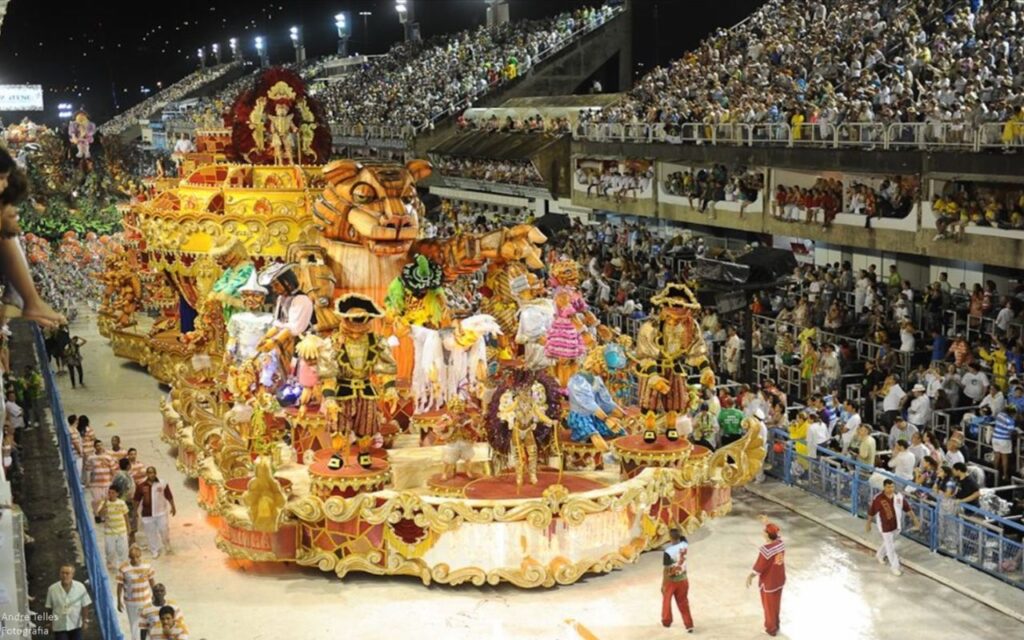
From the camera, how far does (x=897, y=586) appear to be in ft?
43.7

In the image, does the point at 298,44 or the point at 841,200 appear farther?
the point at 298,44

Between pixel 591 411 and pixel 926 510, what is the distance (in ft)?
12.4

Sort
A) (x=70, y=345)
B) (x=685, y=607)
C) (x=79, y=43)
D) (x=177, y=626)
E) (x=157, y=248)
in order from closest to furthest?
(x=177, y=626)
(x=685, y=607)
(x=157, y=248)
(x=70, y=345)
(x=79, y=43)

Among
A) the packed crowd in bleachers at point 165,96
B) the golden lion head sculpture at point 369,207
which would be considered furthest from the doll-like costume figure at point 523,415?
the packed crowd in bleachers at point 165,96

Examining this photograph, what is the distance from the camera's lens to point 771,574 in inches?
475

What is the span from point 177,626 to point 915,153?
14.6m

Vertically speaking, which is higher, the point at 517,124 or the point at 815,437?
the point at 517,124

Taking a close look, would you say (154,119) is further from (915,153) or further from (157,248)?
(915,153)

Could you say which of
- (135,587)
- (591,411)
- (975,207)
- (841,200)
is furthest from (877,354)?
(135,587)

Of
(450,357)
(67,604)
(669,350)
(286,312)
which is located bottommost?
(67,604)

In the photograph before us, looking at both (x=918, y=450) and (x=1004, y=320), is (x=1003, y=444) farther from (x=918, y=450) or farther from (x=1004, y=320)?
(x=1004, y=320)

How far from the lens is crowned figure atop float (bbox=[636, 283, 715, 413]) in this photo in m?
14.6

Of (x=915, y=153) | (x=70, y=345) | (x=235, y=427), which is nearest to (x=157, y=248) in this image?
(x=70, y=345)

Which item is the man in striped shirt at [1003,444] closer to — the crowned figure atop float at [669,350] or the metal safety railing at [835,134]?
the crowned figure atop float at [669,350]
